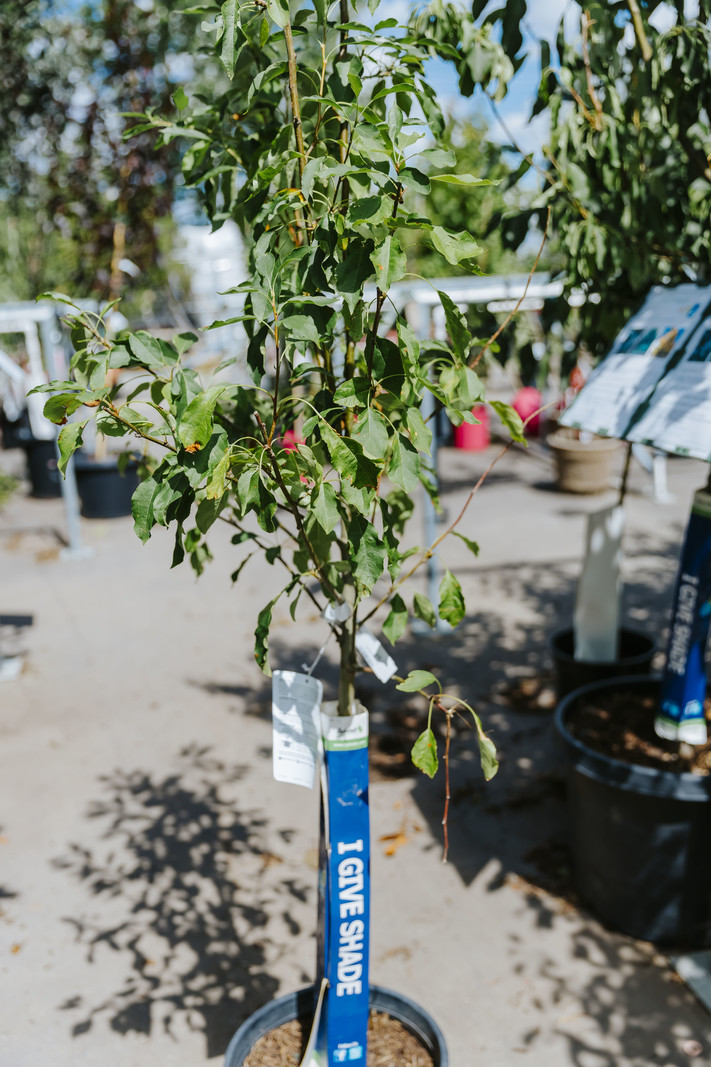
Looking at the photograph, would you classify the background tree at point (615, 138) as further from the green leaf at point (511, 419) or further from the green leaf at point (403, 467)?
the green leaf at point (403, 467)

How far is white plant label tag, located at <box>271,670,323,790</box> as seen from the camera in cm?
185

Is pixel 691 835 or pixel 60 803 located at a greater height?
pixel 691 835

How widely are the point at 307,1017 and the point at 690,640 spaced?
1.65 meters

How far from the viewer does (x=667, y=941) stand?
3016mm

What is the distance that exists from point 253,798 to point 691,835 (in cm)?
198

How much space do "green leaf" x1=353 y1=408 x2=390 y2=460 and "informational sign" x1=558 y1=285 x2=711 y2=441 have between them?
1.23 meters

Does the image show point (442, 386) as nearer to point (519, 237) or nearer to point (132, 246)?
point (519, 237)

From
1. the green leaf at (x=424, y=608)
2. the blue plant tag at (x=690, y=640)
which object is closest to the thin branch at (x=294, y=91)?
the green leaf at (x=424, y=608)

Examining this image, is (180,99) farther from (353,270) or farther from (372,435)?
(372,435)

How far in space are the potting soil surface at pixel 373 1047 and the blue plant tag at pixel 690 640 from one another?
1.34 metres

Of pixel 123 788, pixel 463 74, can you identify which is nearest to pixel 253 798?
pixel 123 788

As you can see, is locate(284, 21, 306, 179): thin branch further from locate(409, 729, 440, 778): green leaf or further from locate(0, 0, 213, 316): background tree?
locate(0, 0, 213, 316): background tree

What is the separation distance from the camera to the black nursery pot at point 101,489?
919 centimetres

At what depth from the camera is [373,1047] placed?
223 cm
